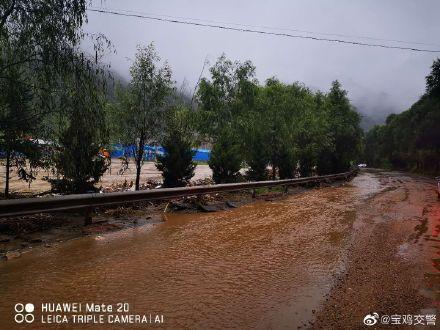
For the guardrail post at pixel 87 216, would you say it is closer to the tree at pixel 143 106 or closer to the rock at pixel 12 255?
the rock at pixel 12 255

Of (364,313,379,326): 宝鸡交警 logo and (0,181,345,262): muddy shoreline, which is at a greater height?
(0,181,345,262): muddy shoreline

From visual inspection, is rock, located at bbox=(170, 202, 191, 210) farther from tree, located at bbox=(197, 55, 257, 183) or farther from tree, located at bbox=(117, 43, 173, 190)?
tree, located at bbox=(197, 55, 257, 183)

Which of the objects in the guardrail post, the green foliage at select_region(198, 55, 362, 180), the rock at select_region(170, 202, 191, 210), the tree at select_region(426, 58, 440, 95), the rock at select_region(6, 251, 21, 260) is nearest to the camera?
the rock at select_region(6, 251, 21, 260)

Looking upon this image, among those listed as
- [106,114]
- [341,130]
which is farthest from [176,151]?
[341,130]

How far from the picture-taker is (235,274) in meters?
5.22

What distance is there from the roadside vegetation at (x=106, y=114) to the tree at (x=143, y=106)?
2.0 inches

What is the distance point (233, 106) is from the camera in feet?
110

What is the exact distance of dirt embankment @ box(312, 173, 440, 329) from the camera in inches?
162

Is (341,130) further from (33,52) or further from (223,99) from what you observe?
(33,52)

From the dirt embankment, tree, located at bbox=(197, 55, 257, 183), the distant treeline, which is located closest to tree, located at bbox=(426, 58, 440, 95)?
the distant treeline

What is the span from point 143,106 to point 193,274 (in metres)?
14.0

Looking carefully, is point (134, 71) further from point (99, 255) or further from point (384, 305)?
point (384, 305)

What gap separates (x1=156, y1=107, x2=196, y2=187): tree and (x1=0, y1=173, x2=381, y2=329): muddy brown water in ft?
30.7

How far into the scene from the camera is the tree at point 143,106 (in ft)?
58.2
